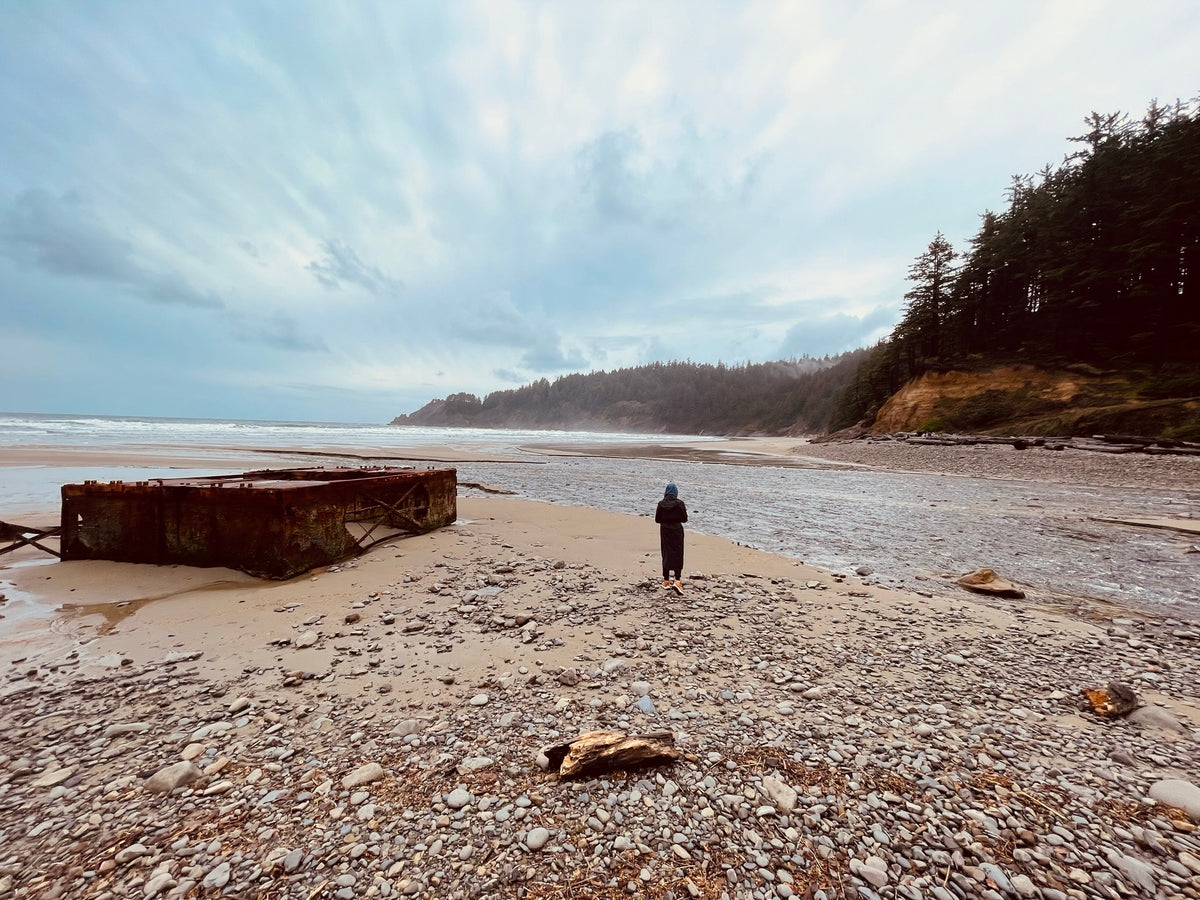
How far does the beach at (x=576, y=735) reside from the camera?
232cm

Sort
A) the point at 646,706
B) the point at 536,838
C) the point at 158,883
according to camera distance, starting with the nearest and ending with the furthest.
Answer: the point at 158,883, the point at 536,838, the point at 646,706

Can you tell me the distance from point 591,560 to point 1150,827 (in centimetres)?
637

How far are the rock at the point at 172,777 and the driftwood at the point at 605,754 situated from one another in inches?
85.9

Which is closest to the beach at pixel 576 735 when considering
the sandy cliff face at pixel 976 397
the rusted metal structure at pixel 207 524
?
the rusted metal structure at pixel 207 524

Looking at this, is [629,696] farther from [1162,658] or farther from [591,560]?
[1162,658]

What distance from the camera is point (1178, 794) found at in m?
2.80

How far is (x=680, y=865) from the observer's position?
2350 millimetres

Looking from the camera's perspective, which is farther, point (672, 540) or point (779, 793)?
point (672, 540)

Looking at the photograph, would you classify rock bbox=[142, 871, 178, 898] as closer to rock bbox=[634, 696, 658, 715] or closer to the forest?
rock bbox=[634, 696, 658, 715]

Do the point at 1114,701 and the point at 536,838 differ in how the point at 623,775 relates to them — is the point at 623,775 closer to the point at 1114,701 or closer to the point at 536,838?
the point at 536,838

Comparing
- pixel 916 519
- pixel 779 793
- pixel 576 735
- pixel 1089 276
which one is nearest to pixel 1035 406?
pixel 1089 276

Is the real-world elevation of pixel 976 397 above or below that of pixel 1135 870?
above

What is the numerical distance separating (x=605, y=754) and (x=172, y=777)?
265cm

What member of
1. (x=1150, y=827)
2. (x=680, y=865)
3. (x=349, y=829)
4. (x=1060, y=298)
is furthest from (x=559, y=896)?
(x=1060, y=298)
